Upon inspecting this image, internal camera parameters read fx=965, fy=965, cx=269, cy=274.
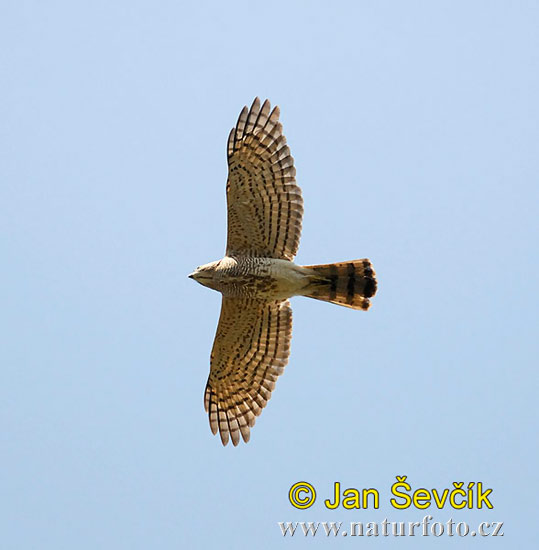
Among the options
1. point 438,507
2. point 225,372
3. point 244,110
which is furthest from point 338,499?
point 244,110

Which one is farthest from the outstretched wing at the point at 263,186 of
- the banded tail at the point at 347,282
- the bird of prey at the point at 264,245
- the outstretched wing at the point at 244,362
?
the outstretched wing at the point at 244,362

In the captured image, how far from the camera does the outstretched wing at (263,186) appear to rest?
11594 mm

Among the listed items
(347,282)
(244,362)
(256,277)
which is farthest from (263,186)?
(244,362)

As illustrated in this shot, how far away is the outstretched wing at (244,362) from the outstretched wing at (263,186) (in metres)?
0.89

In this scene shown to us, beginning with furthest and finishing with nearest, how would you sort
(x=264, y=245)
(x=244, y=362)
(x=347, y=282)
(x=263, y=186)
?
(x=244, y=362) < (x=264, y=245) < (x=347, y=282) < (x=263, y=186)

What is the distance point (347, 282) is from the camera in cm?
1170

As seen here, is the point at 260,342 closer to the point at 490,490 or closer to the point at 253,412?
the point at 253,412

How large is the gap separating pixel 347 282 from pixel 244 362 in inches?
70.4

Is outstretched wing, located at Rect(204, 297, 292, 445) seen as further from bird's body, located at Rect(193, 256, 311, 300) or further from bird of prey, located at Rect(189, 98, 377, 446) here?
bird's body, located at Rect(193, 256, 311, 300)

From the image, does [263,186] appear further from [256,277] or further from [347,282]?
[347,282]

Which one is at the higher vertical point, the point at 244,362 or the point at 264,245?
the point at 264,245

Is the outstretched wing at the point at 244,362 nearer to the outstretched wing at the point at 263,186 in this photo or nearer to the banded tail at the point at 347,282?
the banded tail at the point at 347,282

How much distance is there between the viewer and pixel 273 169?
456 inches

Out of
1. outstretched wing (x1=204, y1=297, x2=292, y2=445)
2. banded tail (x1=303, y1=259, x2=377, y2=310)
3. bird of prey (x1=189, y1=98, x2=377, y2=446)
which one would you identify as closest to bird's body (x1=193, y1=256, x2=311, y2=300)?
bird of prey (x1=189, y1=98, x2=377, y2=446)
